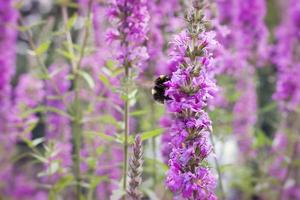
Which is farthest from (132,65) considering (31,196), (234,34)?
(31,196)

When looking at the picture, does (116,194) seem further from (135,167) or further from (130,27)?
(130,27)

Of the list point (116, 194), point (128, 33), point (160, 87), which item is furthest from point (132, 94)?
point (116, 194)

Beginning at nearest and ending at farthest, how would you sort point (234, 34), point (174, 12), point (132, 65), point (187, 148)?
point (187, 148)
point (132, 65)
point (174, 12)
point (234, 34)

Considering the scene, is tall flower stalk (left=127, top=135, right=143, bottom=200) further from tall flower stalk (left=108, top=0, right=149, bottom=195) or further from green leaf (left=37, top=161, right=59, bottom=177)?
green leaf (left=37, top=161, right=59, bottom=177)

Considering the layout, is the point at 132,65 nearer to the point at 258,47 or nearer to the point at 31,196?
the point at 258,47

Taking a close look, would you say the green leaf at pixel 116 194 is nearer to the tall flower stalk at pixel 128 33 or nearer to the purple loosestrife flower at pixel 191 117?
the tall flower stalk at pixel 128 33

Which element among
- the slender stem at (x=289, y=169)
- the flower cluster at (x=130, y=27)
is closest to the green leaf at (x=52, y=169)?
the flower cluster at (x=130, y=27)
